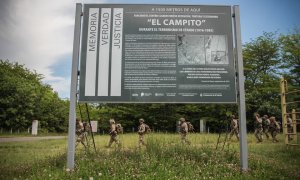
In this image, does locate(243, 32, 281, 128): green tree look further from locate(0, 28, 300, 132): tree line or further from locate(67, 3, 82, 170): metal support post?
locate(67, 3, 82, 170): metal support post

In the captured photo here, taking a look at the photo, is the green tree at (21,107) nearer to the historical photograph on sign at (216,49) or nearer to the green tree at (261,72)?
the green tree at (261,72)

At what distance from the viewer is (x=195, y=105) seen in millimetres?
48844

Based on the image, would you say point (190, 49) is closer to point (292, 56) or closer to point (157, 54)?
point (157, 54)

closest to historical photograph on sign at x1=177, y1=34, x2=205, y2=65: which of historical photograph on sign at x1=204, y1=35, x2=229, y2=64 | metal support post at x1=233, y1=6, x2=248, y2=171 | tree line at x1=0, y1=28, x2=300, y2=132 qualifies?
historical photograph on sign at x1=204, y1=35, x2=229, y2=64

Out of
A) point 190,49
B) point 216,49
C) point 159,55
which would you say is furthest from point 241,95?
point 159,55

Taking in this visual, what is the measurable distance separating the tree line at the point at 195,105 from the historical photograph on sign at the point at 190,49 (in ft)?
114

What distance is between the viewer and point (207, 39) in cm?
900

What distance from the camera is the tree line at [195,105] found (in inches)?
1770

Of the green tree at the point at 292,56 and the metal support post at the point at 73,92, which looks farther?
the green tree at the point at 292,56

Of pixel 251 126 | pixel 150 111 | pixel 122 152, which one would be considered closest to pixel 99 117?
pixel 150 111

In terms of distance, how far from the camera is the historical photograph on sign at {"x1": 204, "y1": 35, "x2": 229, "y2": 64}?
893cm

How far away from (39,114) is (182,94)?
4701 centimetres

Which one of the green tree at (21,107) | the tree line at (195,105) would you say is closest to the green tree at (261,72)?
the tree line at (195,105)

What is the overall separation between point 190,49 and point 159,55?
836 millimetres
